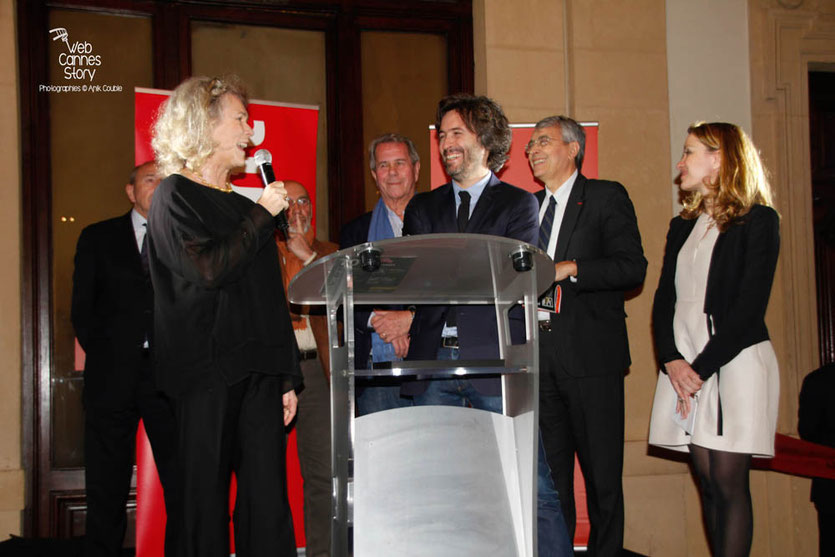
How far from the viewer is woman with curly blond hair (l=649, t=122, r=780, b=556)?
290cm

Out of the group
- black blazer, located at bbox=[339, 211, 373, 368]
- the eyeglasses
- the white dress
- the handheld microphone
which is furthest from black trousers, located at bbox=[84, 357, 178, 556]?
the white dress

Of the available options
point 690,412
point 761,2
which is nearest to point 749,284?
point 690,412

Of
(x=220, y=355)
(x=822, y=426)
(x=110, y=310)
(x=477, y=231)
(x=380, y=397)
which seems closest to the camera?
(x=220, y=355)

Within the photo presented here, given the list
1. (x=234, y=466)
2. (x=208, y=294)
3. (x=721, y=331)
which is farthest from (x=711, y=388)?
(x=208, y=294)

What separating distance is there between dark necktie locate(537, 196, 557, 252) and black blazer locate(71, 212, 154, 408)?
1.84 metres

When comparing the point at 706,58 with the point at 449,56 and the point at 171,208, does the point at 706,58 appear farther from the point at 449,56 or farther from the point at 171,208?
the point at 171,208

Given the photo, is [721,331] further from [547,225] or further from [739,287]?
[547,225]

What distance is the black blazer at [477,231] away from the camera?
2.54 metres

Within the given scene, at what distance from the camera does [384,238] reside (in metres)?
3.42

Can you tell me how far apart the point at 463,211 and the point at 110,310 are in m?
1.90

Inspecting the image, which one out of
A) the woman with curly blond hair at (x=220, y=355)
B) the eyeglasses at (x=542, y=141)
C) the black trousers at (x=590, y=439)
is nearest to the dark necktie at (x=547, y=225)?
the eyeglasses at (x=542, y=141)

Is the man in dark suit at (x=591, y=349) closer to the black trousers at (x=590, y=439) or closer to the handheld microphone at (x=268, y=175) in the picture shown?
the black trousers at (x=590, y=439)

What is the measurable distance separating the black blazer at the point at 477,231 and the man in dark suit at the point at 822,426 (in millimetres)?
2014

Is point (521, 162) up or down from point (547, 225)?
up
